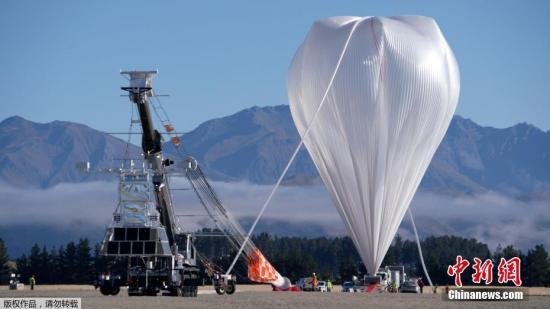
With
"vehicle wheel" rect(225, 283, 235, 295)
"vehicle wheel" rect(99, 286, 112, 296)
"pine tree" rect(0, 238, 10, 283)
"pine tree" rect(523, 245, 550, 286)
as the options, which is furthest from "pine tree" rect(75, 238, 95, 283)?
"vehicle wheel" rect(99, 286, 112, 296)

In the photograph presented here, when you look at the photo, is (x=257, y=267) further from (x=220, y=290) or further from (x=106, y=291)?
(x=106, y=291)

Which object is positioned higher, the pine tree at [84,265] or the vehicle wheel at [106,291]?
the pine tree at [84,265]

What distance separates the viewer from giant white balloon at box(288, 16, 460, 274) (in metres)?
66.9

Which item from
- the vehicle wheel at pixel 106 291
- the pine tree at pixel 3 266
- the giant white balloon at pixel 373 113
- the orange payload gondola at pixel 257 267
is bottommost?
the vehicle wheel at pixel 106 291

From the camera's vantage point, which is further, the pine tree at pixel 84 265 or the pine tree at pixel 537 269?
the pine tree at pixel 537 269

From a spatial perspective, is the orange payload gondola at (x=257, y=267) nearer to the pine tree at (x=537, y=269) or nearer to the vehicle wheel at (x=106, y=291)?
the vehicle wheel at (x=106, y=291)

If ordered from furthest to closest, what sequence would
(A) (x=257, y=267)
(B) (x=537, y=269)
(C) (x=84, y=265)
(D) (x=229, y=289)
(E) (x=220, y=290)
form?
(B) (x=537, y=269)
(C) (x=84, y=265)
(A) (x=257, y=267)
(D) (x=229, y=289)
(E) (x=220, y=290)

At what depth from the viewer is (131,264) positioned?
199 ft

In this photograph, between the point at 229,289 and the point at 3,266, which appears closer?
the point at 229,289


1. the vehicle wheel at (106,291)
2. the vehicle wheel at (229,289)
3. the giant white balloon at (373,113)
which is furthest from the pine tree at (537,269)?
the vehicle wheel at (106,291)

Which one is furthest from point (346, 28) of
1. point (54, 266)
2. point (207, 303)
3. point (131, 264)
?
point (54, 266)

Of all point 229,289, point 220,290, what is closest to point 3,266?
point 229,289

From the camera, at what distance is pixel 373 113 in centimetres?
6681

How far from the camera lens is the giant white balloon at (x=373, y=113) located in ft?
219
